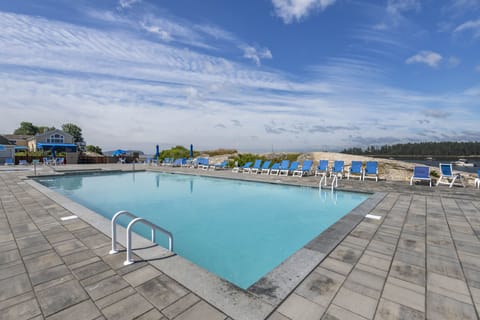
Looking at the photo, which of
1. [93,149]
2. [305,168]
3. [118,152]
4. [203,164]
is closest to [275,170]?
[305,168]

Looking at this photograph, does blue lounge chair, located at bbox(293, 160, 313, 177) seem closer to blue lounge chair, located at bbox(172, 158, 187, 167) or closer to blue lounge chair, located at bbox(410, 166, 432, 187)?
blue lounge chair, located at bbox(410, 166, 432, 187)

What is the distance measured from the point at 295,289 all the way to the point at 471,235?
10.6 ft

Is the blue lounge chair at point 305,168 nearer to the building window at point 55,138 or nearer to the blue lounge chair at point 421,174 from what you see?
the blue lounge chair at point 421,174

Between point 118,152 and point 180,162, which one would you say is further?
point 118,152

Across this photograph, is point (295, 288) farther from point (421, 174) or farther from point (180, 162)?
point (180, 162)

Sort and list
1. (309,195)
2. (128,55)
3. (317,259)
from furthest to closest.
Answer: (128,55) → (309,195) → (317,259)

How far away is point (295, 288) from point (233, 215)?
3.64m

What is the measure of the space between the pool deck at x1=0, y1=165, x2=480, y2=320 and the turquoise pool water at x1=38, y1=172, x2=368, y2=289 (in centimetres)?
109

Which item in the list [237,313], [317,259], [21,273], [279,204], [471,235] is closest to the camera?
[237,313]

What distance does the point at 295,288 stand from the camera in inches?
71.9

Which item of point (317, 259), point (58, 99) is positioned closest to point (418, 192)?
point (317, 259)

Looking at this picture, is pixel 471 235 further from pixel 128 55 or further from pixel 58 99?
pixel 58 99

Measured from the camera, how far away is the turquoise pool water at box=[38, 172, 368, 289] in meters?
3.33

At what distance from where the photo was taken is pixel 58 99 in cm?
1215
